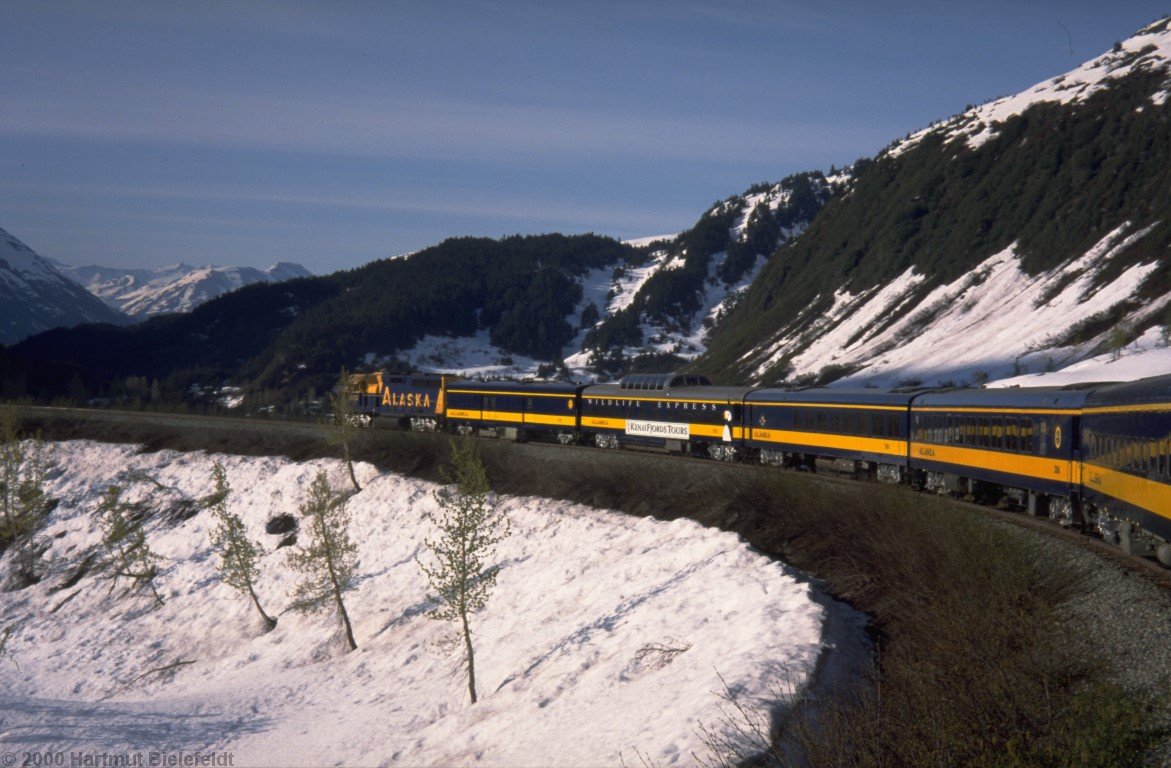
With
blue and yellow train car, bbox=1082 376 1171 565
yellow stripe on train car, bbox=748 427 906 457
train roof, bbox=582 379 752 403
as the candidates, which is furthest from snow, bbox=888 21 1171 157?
blue and yellow train car, bbox=1082 376 1171 565

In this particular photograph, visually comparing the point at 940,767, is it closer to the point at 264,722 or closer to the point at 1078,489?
the point at 1078,489

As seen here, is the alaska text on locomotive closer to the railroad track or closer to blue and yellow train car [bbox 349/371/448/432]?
the railroad track

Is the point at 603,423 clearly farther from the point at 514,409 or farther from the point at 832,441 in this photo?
the point at 832,441

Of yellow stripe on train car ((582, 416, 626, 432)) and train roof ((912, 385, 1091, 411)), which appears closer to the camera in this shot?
train roof ((912, 385, 1091, 411))

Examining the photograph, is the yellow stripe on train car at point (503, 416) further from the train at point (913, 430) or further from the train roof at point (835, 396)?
the train roof at point (835, 396)

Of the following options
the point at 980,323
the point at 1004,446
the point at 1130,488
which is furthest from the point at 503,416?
the point at 980,323

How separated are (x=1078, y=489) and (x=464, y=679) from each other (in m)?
16.6

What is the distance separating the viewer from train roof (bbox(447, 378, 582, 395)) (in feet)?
155

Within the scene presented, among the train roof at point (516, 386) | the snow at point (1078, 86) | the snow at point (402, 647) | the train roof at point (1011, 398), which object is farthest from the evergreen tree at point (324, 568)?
the snow at point (1078, 86)

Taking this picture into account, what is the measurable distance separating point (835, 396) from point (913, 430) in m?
3.93

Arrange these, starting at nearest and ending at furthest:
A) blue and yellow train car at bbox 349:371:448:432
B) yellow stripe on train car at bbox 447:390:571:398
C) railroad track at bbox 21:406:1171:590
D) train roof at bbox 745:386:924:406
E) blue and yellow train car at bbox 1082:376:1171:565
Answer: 1. blue and yellow train car at bbox 1082:376:1171:565
2. railroad track at bbox 21:406:1171:590
3. train roof at bbox 745:386:924:406
4. yellow stripe on train car at bbox 447:390:571:398
5. blue and yellow train car at bbox 349:371:448:432

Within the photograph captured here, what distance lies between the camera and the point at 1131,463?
1675 cm

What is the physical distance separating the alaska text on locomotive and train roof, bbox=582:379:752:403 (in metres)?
1.13

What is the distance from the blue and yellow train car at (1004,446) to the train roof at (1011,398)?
3cm
